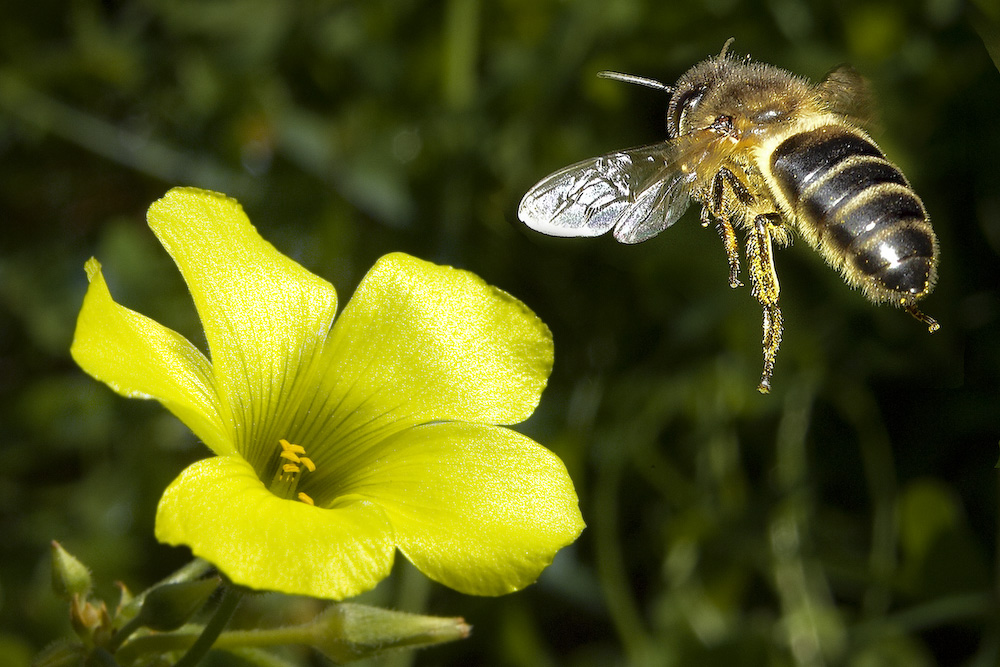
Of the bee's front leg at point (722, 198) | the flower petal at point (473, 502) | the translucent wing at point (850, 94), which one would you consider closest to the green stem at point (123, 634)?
the flower petal at point (473, 502)

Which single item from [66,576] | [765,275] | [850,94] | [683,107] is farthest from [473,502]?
[850,94]

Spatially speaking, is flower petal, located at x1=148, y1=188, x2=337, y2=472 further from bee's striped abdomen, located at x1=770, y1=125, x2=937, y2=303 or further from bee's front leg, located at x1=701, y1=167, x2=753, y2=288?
bee's striped abdomen, located at x1=770, y1=125, x2=937, y2=303

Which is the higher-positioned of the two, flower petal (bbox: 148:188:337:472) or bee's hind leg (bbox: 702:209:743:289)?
bee's hind leg (bbox: 702:209:743:289)

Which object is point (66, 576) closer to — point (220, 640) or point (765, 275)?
point (220, 640)

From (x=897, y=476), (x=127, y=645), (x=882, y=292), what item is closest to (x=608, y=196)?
(x=882, y=292)

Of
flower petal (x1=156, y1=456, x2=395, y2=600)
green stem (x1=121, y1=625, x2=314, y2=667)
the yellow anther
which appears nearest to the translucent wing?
the yellow anther
